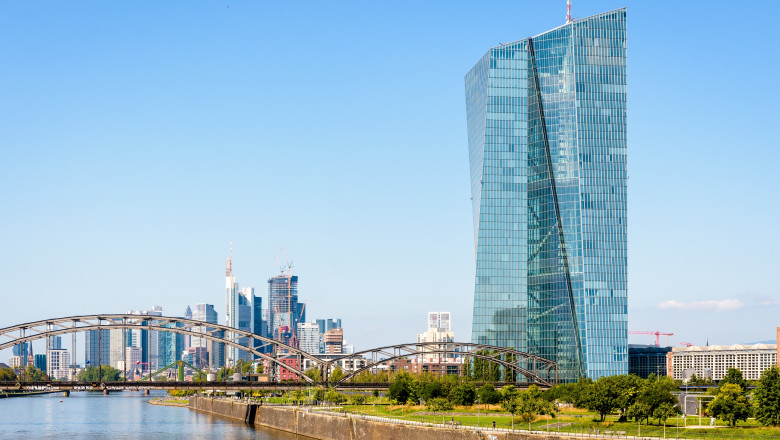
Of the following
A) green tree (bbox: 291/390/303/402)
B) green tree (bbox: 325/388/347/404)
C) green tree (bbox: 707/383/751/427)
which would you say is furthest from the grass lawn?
green tree (bbox: 291/390/303/402)

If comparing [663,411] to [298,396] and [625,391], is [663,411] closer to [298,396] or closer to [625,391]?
[625,391]

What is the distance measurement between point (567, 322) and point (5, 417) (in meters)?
103

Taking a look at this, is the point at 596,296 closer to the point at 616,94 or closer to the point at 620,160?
the point at 620,160

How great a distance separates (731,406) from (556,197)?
8078cm

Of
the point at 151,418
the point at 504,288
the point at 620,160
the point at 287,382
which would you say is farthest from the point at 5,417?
the point at 620,160

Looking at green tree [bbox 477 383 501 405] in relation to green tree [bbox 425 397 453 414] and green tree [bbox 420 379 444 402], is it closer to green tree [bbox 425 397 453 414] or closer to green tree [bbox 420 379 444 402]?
green tree [bbox 420 379 444 402]

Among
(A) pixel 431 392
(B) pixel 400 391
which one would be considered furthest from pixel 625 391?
(B) pixel 400 391

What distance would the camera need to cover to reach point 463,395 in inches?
5635

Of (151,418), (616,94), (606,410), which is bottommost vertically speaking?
(151,418)

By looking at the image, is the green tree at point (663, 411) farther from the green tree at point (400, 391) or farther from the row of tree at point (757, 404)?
the green tree at point (400, 391)

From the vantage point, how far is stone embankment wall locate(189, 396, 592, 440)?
94812 mm

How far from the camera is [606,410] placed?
11262 centimetres

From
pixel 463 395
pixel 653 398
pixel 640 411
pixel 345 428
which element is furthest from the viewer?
pixel 463 395

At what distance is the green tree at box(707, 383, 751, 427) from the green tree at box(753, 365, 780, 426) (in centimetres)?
161
